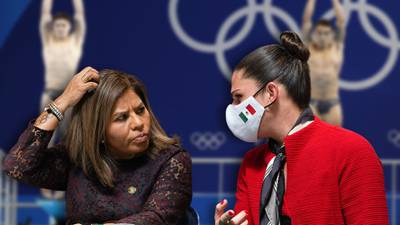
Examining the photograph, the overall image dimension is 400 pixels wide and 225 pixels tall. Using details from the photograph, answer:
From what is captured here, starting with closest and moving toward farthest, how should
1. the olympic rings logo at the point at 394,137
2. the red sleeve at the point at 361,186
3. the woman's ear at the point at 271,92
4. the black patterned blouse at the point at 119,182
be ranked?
the red sleeve at the point at 361,186 → the woman's ear at the point at 271,92 → the black patterned blouse at the point at 119,182 → the olympic rings logo at the point at 394,137

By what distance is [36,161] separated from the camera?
245 cm

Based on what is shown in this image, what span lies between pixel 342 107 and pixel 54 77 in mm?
1656

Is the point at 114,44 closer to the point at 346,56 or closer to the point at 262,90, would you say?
the point at 346,56

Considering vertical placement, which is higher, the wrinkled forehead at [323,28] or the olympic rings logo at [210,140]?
the wrinkled forehead at [323,28]

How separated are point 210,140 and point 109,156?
2142 mm

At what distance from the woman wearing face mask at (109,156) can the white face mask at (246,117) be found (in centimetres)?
22

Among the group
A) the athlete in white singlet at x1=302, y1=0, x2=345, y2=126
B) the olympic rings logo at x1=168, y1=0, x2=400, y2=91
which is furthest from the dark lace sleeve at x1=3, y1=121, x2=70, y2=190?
the athlete in white singlet at x1=302, y1=0, x2=345, y2=126

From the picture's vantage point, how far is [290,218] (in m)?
2.24

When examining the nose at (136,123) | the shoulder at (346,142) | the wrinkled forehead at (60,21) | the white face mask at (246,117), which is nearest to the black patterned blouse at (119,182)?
the nose at (136,123)

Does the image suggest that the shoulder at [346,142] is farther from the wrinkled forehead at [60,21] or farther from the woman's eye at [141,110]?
the wrinkled forehead at [60,21]

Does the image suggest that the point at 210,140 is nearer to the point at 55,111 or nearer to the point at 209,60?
the point at 209,60

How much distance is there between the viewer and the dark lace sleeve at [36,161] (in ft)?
8.01

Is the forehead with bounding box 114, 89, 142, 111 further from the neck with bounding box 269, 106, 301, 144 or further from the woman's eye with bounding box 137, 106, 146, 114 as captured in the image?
the neck with bounding box 269, 106, 301, 144

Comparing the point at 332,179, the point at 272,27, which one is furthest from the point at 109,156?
the point at 272,27
